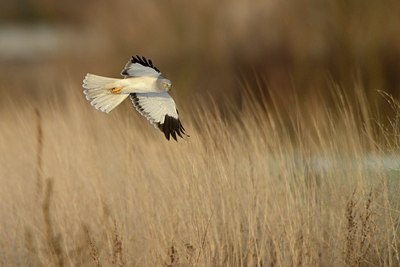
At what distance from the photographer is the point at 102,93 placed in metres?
4.38

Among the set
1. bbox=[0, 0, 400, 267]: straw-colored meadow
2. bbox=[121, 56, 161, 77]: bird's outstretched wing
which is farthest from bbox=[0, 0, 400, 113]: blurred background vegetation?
bbox=[121, 56, 161, 77]: bird's outstretched wing

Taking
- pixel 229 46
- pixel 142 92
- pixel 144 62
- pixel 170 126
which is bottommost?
pixel 170 126

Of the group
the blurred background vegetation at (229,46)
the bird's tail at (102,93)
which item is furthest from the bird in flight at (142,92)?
the blurred background vegetation at (229,46)

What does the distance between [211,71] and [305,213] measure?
7.52 metres

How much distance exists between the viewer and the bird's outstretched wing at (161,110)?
4367mm

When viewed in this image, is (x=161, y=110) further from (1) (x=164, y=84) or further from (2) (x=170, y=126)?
(1) (x=164, y=84)

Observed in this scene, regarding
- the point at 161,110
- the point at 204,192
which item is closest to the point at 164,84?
the point at 161,110

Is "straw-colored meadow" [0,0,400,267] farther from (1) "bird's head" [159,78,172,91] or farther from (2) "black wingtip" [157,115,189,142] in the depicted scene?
(1) "bird's head" [159,78,172,91]

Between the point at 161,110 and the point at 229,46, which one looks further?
the point at 229,46

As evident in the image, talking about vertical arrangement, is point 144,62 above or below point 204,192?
above

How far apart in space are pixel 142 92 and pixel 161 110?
0.41ft

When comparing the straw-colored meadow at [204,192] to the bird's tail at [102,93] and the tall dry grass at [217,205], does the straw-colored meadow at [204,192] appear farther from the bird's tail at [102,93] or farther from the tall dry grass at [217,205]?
the bird's tail at [102,93]

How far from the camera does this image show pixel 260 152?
5.06 m

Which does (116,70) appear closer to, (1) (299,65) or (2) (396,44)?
(1) (299,65)
